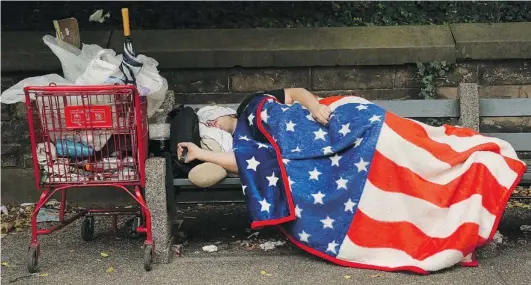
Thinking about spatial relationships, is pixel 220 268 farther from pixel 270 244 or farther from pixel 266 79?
pixel 266 79

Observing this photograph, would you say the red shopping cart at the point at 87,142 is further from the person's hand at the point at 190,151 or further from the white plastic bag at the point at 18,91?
the person's hand at the point at 190,151

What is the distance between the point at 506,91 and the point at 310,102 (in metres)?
1.82

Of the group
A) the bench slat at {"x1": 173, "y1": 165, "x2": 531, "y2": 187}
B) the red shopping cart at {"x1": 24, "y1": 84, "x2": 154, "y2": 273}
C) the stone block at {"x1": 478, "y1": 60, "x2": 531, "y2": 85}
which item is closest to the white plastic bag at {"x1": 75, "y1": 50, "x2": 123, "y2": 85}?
the red shopping cart at {"x1": 24, "y1": 84, "x2": 154, "y2": 273}

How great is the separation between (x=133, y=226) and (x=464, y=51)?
2.77m

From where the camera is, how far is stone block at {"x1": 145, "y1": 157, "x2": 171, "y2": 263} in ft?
15.1

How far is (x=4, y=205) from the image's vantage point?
5988mm

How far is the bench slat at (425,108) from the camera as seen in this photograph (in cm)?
519

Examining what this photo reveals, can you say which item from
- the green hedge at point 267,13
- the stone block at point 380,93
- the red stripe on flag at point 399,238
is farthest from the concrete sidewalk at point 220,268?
the green hedge at point 267,13

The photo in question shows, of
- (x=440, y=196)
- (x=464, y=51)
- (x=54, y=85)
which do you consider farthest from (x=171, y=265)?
(x=464, y=51)

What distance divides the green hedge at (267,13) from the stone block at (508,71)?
0.54m

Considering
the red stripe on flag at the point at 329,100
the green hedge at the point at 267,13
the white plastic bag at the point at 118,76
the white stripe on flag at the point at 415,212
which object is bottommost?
the white stripe on flag at the point at 415,212

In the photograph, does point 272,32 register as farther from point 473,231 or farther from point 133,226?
point 473,231

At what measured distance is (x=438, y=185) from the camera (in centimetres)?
447

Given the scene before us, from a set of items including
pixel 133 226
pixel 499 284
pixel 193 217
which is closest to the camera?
pixel 499 284
